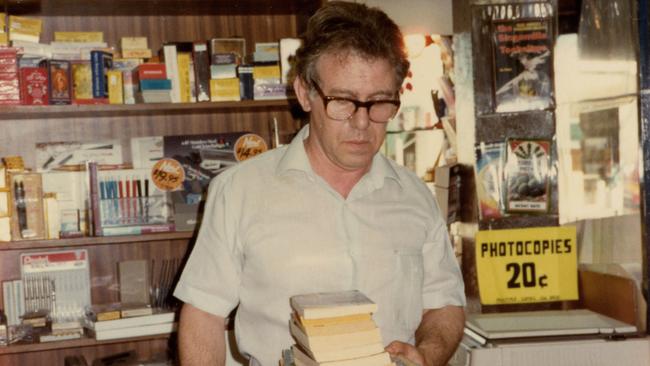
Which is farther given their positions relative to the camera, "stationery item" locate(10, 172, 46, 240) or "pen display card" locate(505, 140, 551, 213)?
"stationery item" locate(10, 172, 46, 240)

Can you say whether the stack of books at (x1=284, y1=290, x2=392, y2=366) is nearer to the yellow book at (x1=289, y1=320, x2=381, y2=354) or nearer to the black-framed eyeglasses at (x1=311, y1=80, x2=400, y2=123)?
the yellow book at (x1=289, y1=320, x2=381, y2=354)

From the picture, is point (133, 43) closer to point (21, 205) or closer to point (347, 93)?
point (21, 205)

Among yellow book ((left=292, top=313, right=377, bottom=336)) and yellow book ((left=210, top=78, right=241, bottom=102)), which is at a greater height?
yellow book ((left=210, top=78, right=241, bottom=102))

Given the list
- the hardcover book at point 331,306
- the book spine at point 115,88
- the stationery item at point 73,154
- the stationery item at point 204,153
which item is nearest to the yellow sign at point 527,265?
the stationery item at point 204,153

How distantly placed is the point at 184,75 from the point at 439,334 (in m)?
1.53

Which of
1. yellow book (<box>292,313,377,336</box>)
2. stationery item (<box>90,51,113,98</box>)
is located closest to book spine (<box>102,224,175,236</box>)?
stationery item (<box>90,51,113,98</box>)

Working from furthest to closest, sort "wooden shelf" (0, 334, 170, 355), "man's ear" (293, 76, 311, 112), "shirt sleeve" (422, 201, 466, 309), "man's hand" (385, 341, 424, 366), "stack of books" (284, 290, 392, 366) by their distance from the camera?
1. "wooden shelf" (0, 334, 170, 355)
2. "shirt sleeve" (422, 201, 466, 309)
3. "man's ear" (293, 76, 311, 112)
4. "man's hand" (385, 341, 424, 366)
5. "stack of books" (284, 290, 392, 366)

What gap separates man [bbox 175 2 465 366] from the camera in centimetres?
175

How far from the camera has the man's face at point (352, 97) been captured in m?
1.73

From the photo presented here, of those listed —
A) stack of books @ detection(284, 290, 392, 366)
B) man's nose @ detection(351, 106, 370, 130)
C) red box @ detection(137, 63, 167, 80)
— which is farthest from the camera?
red box @ detection(137, 63, 167, 80)

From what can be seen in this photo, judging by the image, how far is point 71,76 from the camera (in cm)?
281

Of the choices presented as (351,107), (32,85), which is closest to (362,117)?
(351,107)

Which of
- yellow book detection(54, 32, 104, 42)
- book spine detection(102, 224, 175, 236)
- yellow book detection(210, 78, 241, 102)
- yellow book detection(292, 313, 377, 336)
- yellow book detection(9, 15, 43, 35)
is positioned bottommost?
yellow book detection(292, 313, 377, 336)

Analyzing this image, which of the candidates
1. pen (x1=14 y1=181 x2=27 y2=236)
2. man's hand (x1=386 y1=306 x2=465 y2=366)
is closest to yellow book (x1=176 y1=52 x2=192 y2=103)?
pen (x1=14 y1=181 x2=27 y2=236)
